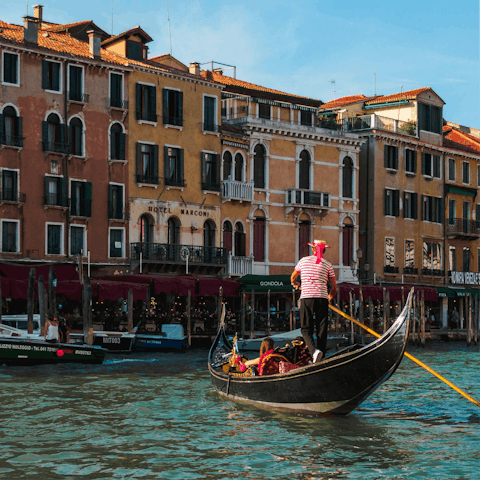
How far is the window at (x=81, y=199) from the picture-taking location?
31109mm

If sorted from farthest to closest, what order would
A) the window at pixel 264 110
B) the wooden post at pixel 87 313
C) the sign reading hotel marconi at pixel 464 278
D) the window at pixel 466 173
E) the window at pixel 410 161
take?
the window at pixel 466 173 < the sign reading hotel marconi at pixel 464 278 < the window at pixel 410 161 < the window at pixel 264 110 < the wooden post at pixel 87 313

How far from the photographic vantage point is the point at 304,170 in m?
38.4

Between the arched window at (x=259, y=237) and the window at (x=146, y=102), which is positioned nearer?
the window at (x=146, y=102)

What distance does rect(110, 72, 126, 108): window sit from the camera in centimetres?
3244

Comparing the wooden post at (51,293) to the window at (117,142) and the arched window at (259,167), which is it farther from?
the arched window at (259,167)

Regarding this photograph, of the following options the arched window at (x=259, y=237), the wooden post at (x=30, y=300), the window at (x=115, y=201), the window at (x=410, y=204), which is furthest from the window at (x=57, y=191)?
the window at (x=410, y=204)

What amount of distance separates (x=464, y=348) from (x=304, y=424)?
76.9ft

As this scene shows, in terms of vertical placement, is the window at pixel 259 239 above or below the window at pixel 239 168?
below

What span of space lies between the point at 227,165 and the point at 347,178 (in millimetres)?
6332

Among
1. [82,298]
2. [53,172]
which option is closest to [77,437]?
[82,298]

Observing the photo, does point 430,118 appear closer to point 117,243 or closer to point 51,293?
point 117,243

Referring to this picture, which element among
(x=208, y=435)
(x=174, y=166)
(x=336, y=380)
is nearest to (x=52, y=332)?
(x=208, y=435)

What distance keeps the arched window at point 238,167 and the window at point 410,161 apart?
9.73m

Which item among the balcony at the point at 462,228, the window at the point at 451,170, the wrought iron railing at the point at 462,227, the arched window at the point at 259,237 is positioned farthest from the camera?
the window at the point at 451,170
